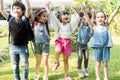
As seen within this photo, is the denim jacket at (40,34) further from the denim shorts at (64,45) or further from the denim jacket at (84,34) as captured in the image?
the denim jacket at (84,34)

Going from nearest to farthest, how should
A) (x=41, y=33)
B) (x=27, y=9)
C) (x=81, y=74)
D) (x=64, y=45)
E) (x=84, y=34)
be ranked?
(x=27, y=9), (x=41, y=33), (x=64, y=45), (x=84, y=34), (x=81, y=74)

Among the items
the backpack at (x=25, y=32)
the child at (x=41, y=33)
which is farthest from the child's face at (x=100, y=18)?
the backpack at (x=25, y=32)

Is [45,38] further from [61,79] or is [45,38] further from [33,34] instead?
[61,79]

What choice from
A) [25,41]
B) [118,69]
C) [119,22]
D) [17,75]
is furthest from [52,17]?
[119,22]

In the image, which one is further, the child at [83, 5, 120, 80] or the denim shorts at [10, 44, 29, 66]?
the child at [83, 5, 120, 80]

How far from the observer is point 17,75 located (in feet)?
21.3

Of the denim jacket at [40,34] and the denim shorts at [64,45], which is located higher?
the denim jacket at [40,34]

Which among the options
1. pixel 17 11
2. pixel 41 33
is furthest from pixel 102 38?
pixel 17 11

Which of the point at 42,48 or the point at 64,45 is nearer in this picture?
the point at 42,48

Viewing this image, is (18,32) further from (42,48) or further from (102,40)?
(102,40)

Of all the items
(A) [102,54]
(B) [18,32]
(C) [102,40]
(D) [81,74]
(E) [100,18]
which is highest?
(E) [100,18]

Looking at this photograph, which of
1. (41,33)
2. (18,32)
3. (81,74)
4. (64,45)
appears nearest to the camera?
(18,32)

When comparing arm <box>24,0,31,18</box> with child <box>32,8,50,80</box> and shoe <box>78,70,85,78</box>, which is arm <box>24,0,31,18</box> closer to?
child <box>32,8,50,80</box>

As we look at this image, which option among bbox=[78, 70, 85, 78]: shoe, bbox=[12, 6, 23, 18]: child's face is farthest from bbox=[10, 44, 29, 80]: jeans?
bbox=[78, 70, 85, 78]: shoe
